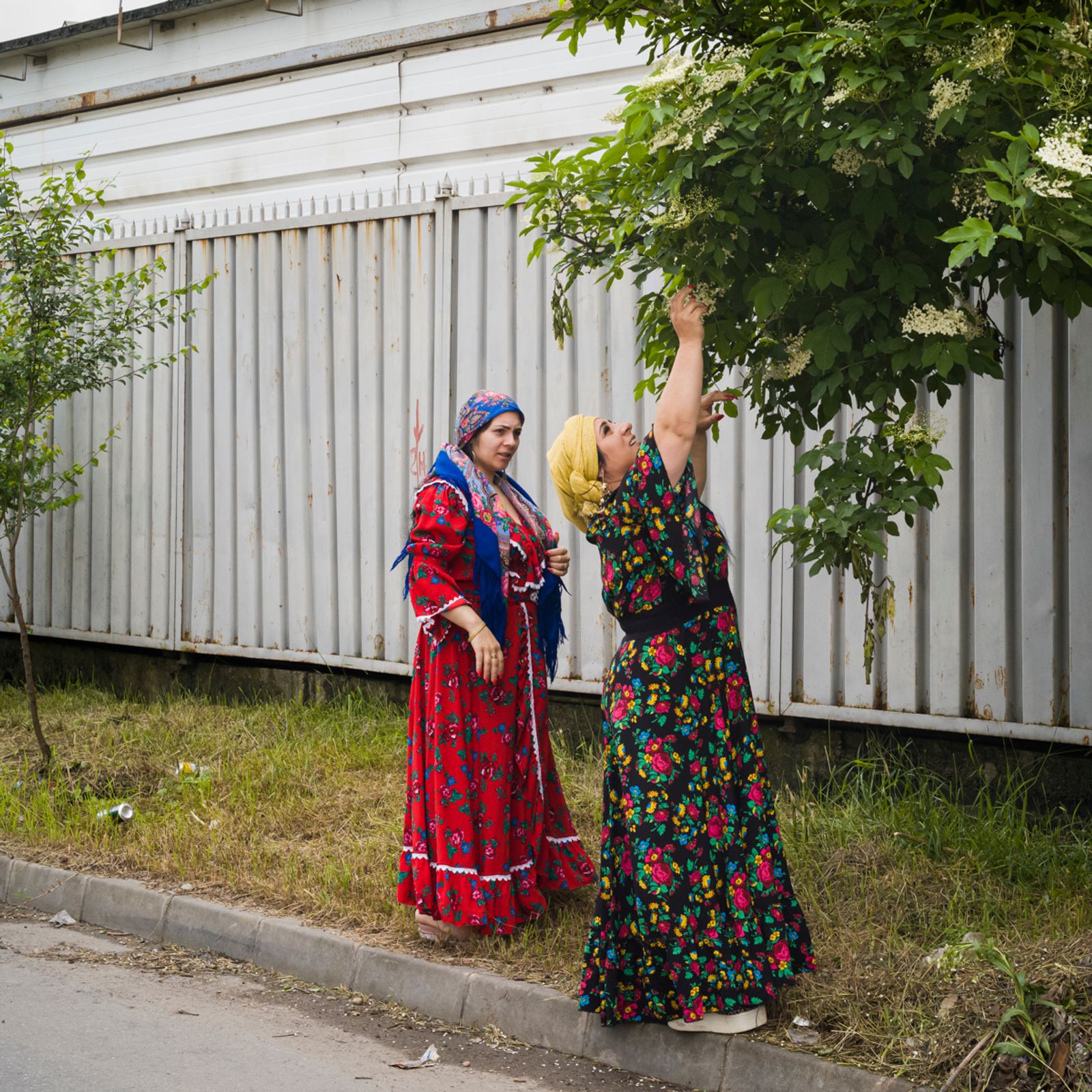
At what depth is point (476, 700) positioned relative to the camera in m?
5.02

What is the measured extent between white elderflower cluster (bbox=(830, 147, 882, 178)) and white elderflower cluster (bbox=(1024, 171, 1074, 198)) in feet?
1.86

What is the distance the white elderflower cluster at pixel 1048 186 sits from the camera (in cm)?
290

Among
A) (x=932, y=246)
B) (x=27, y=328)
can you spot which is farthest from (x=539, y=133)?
(x=932, y=246)

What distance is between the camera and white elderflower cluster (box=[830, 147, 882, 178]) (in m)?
3.42

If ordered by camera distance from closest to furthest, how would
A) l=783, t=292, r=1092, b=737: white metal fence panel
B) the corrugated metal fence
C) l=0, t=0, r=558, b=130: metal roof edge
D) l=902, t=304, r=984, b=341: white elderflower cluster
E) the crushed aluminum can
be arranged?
l=902, t=304, r=984, b=341: white elderflower cluster
l=783, t=292, r=1092, b=737: white metal fence panel
the corrugated metal fence
the crushed aluminum can
l=0, t=0, r=558, b=130: metal roof edge

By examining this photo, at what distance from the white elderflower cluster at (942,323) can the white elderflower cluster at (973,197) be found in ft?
0.85

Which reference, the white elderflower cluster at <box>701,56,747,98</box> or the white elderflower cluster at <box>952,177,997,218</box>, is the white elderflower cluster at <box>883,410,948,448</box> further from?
the white elderflower cluster at <box>701,56,747,98</box>

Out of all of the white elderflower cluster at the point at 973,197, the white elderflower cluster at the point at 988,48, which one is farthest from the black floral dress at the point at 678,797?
the white elderflower cluster at the point at 988,48

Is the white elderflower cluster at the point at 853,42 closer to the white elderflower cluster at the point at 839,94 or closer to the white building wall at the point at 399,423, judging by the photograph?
the white elderflower cluster at the point at 839,94

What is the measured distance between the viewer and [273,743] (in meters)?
7.54

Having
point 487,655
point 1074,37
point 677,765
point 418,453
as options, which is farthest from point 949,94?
point 418,453

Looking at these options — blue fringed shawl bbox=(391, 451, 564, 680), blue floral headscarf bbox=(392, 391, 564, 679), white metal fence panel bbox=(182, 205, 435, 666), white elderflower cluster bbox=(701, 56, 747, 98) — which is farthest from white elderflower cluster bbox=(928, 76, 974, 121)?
white metal fence panel bbox=(182, 205, 435, 666)

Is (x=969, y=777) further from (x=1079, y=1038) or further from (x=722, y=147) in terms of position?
(x=722, y=147)

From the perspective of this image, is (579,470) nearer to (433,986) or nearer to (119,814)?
(433,986)
